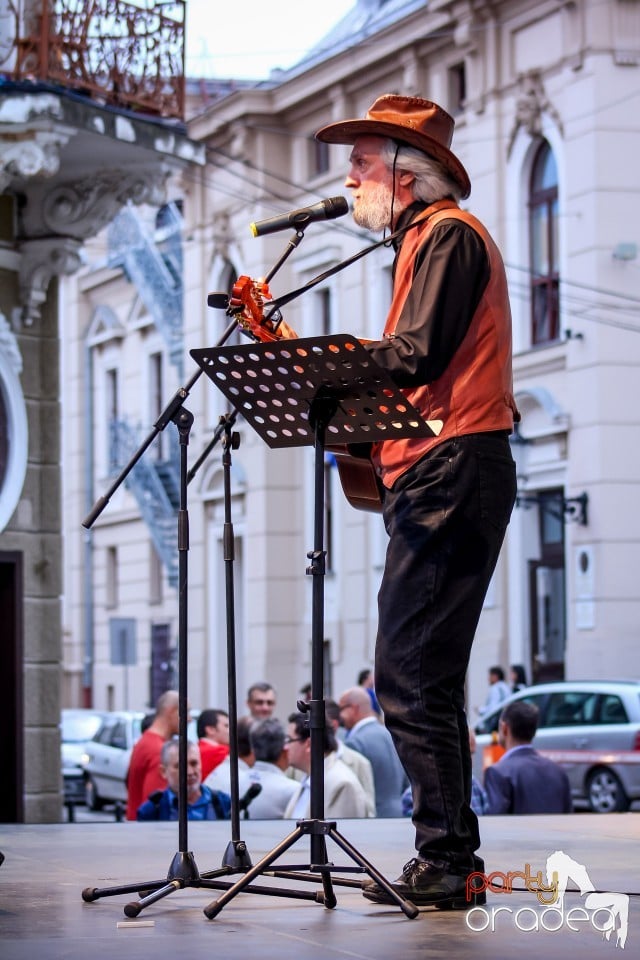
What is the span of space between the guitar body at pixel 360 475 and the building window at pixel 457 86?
903 inches

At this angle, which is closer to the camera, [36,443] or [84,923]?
[84,923]

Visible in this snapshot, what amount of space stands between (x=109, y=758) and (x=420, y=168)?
1864 centimetres

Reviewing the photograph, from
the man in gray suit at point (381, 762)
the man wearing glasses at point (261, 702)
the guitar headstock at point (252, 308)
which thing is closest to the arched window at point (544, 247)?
the man wearing glasses at point (261, 702)

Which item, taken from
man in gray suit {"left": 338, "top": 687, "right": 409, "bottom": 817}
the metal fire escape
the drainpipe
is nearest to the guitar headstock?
man in gray suit {"left": 338, "top": 687, "right": 409, "bottom": 817}

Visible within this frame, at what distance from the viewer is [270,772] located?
1038cm

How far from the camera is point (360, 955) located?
13.6 ft

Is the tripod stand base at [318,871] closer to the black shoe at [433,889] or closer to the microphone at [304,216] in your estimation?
the black shoe at [433,889]

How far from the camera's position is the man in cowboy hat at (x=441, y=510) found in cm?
500

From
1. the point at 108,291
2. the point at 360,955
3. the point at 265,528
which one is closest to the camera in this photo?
the point at 360,955

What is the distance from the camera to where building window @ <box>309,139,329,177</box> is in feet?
102

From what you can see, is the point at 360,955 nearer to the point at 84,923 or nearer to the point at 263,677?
the point at 84,923

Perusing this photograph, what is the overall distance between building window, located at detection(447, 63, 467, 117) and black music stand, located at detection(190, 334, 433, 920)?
76.5 ft

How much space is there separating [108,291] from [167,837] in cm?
3205

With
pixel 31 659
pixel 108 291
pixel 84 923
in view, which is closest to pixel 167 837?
pixel 84 923
